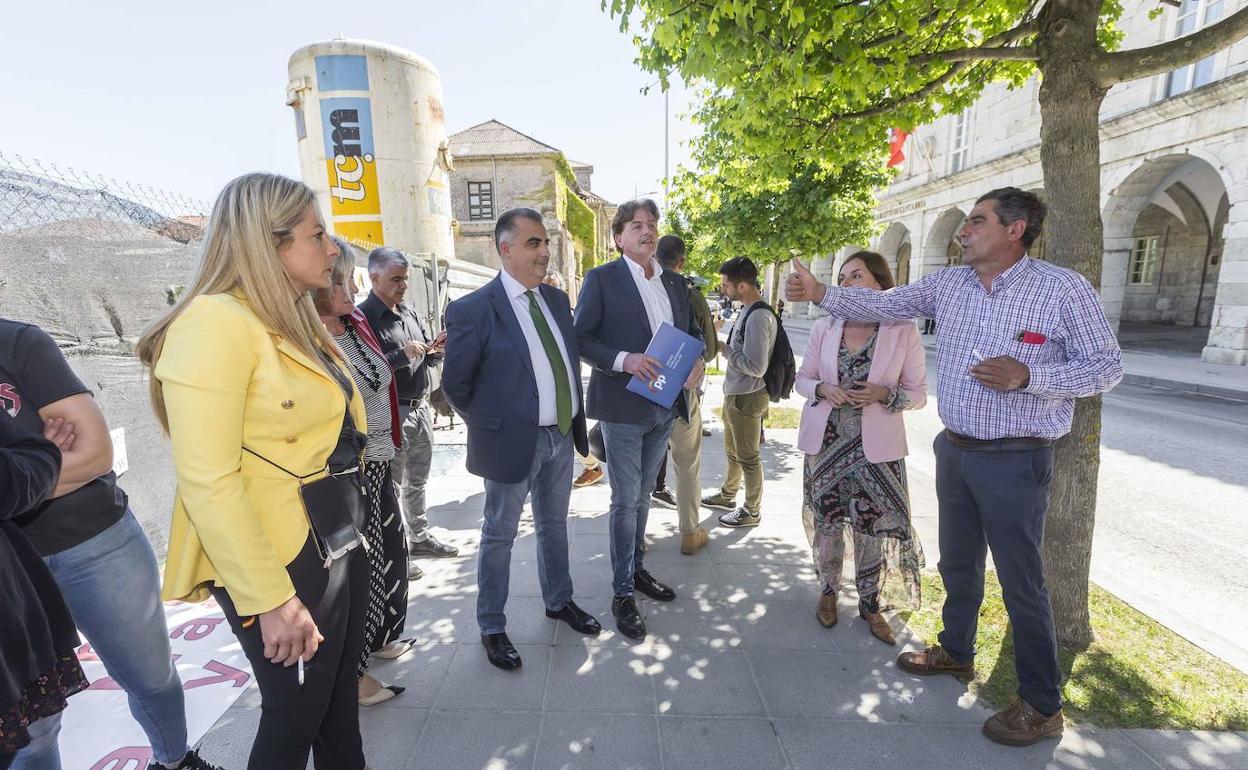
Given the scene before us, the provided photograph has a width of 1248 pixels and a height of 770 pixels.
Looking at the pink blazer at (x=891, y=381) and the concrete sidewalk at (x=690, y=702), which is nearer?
the concrete sidewalk at (x=690, y=702)

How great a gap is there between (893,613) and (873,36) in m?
3.66

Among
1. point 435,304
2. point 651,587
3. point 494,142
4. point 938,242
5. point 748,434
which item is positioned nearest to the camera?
point 651,587

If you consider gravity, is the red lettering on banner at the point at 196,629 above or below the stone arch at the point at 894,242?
below

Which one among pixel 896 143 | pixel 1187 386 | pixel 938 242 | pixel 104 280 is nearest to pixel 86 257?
pixel 104 280

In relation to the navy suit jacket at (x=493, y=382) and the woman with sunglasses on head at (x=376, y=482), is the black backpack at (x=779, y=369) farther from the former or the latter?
the woman with sunglasses on head at (x=376, y=482)

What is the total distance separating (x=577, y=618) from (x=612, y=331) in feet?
5.57

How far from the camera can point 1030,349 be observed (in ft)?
7.99

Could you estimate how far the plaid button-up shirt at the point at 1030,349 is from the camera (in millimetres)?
2342

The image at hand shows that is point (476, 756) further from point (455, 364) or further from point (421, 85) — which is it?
point (421, 85)

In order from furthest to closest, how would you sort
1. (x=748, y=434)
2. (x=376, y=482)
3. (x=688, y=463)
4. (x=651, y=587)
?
(x=748, y=434)
(x=688, y=463)
(x=651, y=587)
(x=376, y=482)

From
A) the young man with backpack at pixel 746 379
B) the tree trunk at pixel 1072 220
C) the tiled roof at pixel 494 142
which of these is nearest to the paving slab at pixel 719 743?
the tree trunk at pixel 1072 220

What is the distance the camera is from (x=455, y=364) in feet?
9.46

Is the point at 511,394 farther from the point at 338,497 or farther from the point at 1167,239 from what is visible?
the point at 1167,239

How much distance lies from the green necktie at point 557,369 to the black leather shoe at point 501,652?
1.16 meters
